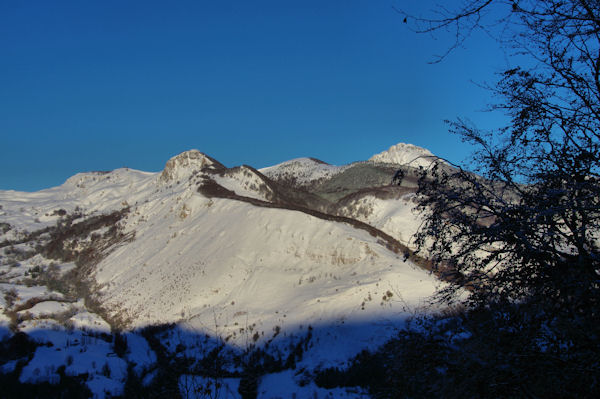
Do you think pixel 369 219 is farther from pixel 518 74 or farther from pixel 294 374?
pixel 518 74

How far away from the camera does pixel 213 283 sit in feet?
71.7

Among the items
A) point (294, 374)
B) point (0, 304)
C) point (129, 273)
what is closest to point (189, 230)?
point (129, 273)

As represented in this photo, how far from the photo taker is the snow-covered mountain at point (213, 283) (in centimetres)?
1253

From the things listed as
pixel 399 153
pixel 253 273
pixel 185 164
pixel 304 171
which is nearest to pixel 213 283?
pixel 253 273

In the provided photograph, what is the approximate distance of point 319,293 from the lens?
18.2 metres

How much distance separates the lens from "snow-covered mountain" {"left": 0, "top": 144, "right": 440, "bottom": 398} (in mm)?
12531

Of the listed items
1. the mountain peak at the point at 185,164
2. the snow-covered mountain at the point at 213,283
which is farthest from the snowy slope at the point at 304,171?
the mountain peak at the point at 185,164

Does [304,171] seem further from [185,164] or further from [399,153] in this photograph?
[399,153]

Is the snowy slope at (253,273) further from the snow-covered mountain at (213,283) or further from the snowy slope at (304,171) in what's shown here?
the snowy slope at (304,171)

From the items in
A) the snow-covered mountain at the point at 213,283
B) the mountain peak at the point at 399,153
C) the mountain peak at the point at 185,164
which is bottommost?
the snow-covered mountain at the point at 213,283

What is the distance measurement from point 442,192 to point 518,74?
5.13 ft

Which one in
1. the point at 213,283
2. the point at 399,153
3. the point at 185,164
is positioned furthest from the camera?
the point at 399,153

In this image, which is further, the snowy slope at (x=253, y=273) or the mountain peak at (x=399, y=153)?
the mountain peak at (x=399, y=153)

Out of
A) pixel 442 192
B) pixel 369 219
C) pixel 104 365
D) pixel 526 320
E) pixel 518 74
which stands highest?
pixel 369 219
